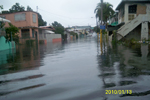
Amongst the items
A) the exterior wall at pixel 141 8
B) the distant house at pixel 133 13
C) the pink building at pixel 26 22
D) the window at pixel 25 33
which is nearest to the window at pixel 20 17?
the pink building at pixel 26 22

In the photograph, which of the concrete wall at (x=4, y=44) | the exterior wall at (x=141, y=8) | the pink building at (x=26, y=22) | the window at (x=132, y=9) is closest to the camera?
the concrete wall at (x=4, y=44)

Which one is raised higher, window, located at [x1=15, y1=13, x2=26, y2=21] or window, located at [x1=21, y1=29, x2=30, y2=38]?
window, located at [x1=15, y1=13, x2=26, y2=21]

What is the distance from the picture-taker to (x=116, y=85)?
4523mm

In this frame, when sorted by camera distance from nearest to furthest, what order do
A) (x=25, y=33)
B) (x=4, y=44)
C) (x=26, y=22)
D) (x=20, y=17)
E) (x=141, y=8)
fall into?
(x=4, y=44) → (x=141, y=8) → (x=26, y=22) → (x=20, y=17) → (x=25, y=33)

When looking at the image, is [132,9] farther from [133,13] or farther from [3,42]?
[3,42]

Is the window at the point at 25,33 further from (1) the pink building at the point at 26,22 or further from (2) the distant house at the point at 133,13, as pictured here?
(2) the distant house at the point at 133,13

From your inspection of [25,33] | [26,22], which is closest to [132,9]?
[26,22]

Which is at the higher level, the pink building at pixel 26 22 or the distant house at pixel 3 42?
the pink building at pixel 26 22

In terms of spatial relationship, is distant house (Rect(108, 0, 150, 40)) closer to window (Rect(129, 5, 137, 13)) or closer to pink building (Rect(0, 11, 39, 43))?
window (Rect(129, 5, 137, 13))

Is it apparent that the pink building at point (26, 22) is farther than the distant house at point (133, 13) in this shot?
Yes

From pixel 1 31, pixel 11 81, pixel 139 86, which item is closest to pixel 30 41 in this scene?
pixel 1 31

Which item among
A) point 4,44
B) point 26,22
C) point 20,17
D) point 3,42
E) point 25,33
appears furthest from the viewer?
point 25,33

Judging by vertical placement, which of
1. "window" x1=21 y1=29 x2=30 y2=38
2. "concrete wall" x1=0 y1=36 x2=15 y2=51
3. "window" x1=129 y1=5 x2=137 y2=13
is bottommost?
"concrete wall" x1=0 y1=36 x2=15 y2=51

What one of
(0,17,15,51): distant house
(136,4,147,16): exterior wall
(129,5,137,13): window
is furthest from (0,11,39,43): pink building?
(136,4,147,16): exterior wall
